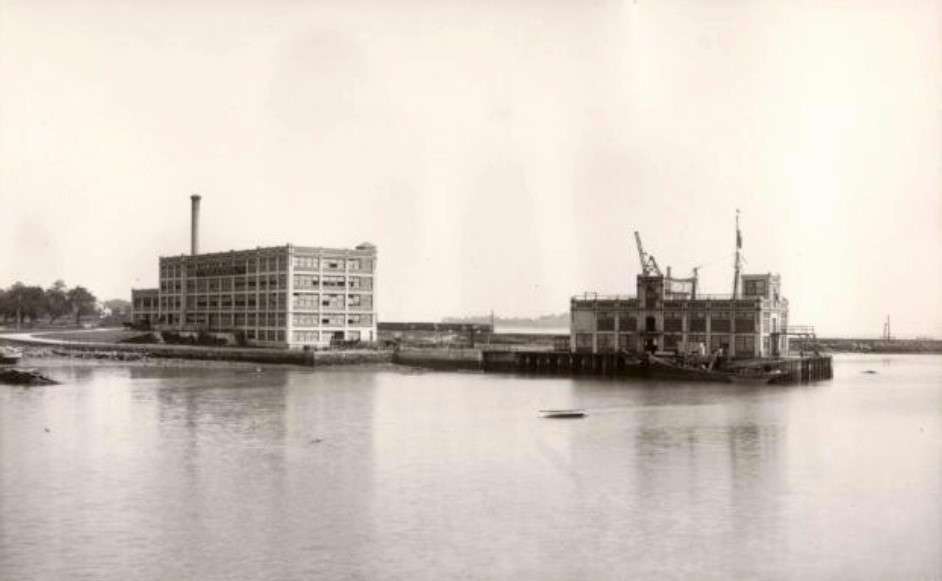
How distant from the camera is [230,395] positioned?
290 ft

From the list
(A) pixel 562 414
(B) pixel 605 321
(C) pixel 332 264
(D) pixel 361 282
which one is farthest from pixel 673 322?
(A) pixel 562 414

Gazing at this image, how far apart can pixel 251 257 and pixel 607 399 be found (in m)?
78.4

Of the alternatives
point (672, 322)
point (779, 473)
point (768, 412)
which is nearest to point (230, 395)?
point (768, 412)

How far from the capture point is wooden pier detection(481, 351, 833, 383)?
394 feet

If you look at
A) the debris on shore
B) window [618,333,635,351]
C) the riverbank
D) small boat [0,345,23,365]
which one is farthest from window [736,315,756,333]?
small boat [0,345,23,365]

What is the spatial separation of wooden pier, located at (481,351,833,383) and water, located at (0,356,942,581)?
1378 inches

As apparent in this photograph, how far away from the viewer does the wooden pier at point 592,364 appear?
12006cm

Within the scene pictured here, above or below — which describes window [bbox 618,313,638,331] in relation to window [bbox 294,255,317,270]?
below

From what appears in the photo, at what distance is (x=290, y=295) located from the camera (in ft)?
466

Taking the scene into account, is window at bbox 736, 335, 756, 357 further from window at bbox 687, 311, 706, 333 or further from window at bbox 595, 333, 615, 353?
window at bbox 595, 333, 615, 353

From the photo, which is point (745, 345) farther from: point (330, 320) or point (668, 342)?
point (330, 320)

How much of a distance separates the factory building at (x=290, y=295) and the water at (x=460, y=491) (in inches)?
2330

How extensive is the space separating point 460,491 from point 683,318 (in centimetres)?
8739

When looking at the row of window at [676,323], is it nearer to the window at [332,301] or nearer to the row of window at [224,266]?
the window at [332,301]
